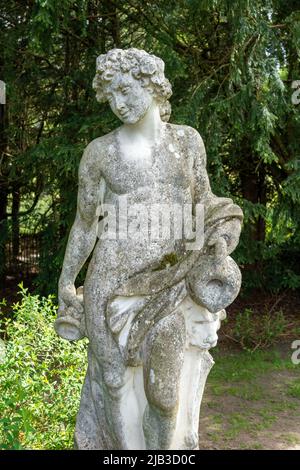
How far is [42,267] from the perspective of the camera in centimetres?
779

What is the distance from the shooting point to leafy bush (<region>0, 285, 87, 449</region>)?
13.0 ft

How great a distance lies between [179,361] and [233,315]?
639 cm

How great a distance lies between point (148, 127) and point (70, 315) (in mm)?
905

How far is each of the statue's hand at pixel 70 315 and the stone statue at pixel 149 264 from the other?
0.07 metres

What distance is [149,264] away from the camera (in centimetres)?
267

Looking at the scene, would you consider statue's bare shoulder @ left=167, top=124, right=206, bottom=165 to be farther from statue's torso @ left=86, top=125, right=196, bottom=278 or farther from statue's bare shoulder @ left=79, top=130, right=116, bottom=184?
statue's bare shoulder @ left=79, top=130, right=116, bottom=184

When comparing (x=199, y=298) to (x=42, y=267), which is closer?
(x=199, y=298)

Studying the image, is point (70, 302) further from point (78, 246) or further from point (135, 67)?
point (135, 67)

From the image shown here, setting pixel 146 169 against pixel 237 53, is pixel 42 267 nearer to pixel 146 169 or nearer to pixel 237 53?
pixel 237 53

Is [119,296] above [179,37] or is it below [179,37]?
below

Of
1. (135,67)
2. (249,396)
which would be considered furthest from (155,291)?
(249,396)

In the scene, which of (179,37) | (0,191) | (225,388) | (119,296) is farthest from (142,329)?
(0,191)

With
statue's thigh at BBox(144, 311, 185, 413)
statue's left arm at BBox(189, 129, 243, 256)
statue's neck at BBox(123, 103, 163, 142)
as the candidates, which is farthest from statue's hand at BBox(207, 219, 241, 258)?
statue's neck at BBox(123, 103, 163, 142)

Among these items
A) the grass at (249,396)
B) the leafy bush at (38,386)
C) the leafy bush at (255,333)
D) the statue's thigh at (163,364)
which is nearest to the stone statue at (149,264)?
the statue's thigh at (163,364)
